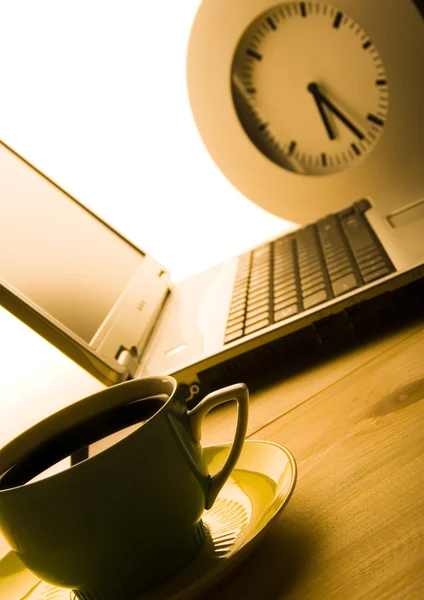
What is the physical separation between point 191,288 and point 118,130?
37 cm

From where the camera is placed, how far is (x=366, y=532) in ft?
0.95

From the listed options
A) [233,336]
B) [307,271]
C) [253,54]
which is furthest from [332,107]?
[233,336]

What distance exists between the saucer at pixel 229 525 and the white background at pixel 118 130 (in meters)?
0.68

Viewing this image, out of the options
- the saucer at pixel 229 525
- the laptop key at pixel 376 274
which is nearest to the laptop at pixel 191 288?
the laptop key at pixel 376 274

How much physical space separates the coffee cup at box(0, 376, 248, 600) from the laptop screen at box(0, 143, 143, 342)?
332 millimetres

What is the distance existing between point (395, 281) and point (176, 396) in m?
0.26

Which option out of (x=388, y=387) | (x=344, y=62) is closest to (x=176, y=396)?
(x=388, y=387)

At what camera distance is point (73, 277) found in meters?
0.76

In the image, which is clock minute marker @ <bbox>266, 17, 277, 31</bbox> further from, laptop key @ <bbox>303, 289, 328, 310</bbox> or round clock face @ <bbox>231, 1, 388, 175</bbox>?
laptop key @ <bbox>303, 289, 328, 310</bbox>

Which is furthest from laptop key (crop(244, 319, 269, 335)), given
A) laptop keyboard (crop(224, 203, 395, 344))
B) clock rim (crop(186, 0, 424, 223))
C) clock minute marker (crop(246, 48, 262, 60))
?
clock minute marker (crop(246, 48, 262, 60))

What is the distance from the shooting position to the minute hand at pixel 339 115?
783 mm

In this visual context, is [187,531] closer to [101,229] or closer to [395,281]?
[395,281]

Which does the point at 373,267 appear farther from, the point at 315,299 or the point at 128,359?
the point at 128,359

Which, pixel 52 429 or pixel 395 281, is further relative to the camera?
pixel 395 281
